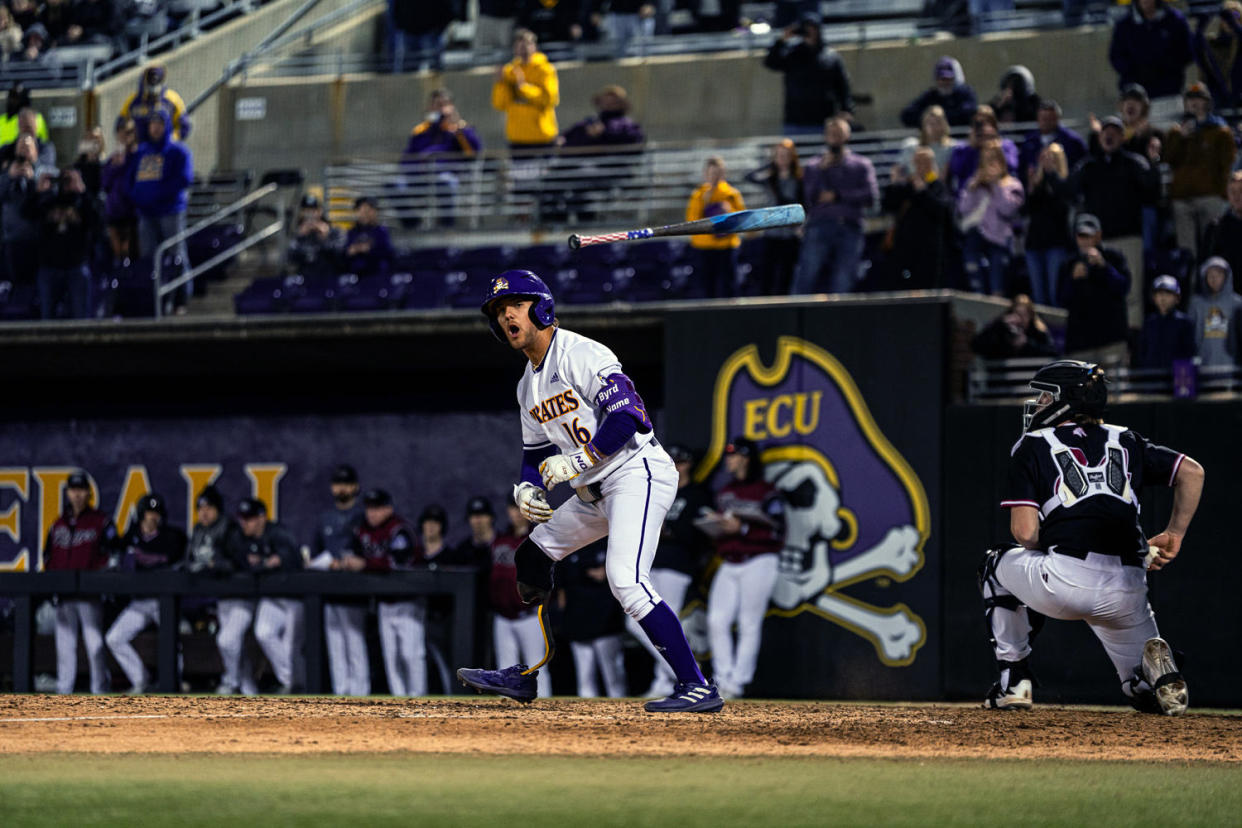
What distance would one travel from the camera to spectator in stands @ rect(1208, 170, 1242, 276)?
41.0 ft

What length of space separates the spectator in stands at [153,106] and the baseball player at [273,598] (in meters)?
4.05

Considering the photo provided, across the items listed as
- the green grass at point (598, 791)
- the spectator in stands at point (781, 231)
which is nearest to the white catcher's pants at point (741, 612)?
the spectator in stands at point (781, 231)

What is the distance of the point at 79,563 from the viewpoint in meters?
14.6

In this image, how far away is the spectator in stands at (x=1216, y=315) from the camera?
12.1 metres

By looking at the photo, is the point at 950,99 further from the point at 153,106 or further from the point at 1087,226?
the point at 153,106

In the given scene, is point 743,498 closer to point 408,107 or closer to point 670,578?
point 670,578

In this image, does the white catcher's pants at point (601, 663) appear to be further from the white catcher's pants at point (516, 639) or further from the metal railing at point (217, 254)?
the metal railing at point (217, 254)

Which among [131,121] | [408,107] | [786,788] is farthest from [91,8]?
[786,788]

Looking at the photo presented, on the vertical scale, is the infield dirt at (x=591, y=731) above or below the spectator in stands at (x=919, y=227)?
below

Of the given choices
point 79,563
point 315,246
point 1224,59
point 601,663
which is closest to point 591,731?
point 601,663

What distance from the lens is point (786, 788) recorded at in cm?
543

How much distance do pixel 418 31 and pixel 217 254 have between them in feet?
15.0

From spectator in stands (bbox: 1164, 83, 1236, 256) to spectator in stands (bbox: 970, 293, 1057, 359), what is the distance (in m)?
1.58

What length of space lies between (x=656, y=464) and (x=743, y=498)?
17.5ft
